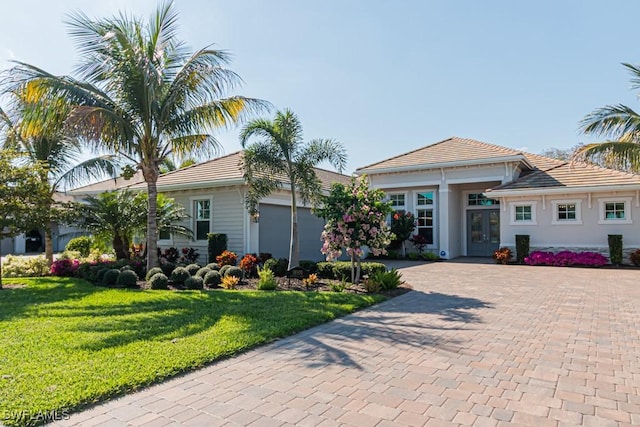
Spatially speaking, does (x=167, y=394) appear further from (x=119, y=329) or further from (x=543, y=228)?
(x=543, y=228)

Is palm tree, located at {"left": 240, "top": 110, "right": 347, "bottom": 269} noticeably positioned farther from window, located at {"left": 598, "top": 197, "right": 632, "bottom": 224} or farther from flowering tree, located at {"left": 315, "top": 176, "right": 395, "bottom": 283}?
window, located at {"left": 598, "top": 197, "right": 632, "bottom": 224}

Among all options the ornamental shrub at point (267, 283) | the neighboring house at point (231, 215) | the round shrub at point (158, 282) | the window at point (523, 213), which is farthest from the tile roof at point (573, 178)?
the round shrub at point (158, 282)

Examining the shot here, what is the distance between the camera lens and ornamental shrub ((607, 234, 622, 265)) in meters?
14.8

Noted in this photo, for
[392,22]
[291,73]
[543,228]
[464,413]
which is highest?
[392,22]

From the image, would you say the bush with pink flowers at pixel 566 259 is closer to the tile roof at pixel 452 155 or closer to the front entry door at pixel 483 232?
the front entry door at pixel 483 232

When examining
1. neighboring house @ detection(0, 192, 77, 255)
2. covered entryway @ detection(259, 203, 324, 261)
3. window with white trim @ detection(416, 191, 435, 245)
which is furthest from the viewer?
neighboring house @ detection(0, 192, 77, 255)

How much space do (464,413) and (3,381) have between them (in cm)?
431

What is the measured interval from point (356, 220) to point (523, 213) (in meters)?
10.7

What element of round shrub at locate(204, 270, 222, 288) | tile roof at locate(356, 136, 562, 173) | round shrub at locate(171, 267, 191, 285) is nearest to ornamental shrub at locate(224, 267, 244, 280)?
round shrub at locate(204, 270, 222, 288)

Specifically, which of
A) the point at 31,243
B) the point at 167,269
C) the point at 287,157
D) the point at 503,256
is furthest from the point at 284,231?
the point at 31,243

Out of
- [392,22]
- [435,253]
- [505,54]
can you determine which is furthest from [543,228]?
[392,22]

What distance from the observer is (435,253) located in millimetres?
19406

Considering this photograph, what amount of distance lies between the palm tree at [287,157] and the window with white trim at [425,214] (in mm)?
8816

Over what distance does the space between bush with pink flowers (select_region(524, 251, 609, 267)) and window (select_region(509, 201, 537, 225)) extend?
1413 mm
